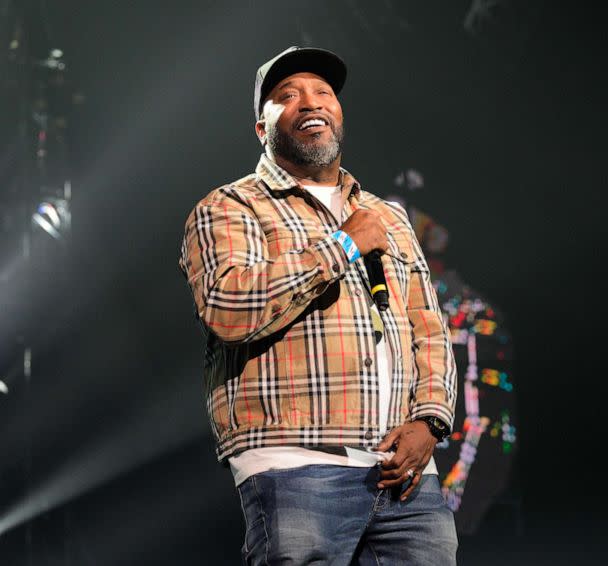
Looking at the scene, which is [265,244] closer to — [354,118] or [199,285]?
[199,285]

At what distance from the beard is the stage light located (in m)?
2.85

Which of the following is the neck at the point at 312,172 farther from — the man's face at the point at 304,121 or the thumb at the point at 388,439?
the thumb at the point at 388,439

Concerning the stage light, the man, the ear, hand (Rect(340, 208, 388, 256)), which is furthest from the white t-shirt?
the stage light

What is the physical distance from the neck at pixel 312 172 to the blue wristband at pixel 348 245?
34 centimetres

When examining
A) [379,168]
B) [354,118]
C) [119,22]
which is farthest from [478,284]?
[119,22]

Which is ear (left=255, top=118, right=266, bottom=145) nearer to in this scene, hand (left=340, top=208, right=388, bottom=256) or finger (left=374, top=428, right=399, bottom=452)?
hand (left=340, top=208, right=388, bottom=256)

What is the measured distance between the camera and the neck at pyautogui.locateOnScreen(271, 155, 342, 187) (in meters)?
1.71

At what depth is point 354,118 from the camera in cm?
490

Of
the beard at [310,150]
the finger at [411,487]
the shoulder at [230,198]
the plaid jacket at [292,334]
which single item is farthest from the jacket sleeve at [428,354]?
the shoulder at [230,198]

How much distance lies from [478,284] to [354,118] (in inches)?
49.8

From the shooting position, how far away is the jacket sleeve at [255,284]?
134cm

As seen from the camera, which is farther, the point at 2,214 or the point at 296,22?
the point at 296,22

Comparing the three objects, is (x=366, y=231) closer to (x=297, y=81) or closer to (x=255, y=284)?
(x=255, y=284)

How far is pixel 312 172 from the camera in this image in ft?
5.60
